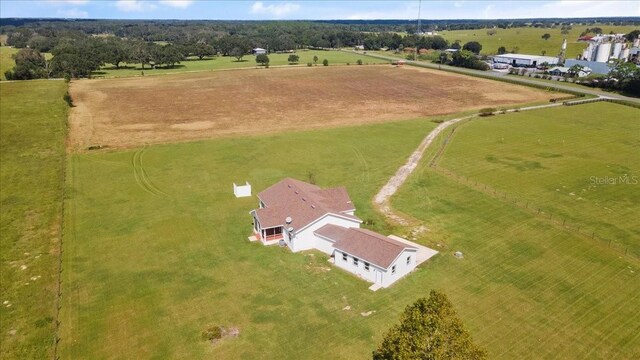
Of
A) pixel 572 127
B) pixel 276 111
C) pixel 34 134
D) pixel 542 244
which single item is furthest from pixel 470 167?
pixel 34 134

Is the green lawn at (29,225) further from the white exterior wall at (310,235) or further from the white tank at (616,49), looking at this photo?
the white tank at (616,49)

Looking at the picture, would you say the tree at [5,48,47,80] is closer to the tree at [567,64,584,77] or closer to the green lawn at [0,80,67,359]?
the green lawn at [0,80,67,359]

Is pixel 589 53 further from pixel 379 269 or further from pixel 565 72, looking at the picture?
pixel 379 269

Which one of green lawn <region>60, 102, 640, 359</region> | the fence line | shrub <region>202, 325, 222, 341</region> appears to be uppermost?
the fence line

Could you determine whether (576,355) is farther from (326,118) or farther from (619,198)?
(326,118)

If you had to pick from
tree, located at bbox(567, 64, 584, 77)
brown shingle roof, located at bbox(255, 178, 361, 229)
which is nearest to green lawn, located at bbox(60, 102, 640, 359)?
brown shingle roof, located at bbox(255, 178, 361, 229)

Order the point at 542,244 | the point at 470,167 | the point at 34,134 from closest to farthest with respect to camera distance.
A: the point at 542,244, the point at 470,167, the point at 34,134
